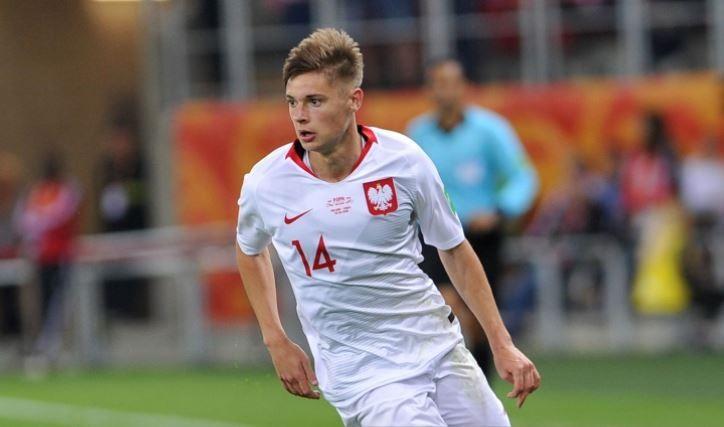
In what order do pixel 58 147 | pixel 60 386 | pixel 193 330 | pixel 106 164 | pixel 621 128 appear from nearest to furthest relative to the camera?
pixel 60 386, pixel 193 330, pixel 621 128, pixel 106 164, pixel 58 147

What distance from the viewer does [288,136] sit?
22.4m

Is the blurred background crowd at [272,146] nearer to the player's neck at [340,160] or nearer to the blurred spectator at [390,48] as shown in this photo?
the blurred spectator at [390,48]

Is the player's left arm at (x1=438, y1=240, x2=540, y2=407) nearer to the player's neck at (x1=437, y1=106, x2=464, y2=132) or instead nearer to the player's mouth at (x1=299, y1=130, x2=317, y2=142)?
the player's mouth at (x1=299, y1=130, x2=317, y2=142)

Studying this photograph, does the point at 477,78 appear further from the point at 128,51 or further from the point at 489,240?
the point at 489,240

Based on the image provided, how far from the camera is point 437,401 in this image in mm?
6977

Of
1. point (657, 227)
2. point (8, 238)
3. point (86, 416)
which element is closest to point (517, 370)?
point (86, 416)

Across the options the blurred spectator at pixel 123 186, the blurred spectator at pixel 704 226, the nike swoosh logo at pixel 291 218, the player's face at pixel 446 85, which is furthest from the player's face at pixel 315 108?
the blurred spectator at pixel 123 186

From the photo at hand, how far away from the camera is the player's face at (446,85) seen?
470 inches

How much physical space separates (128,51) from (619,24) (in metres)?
7.00

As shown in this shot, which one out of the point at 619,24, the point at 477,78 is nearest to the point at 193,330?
the point at 477,78

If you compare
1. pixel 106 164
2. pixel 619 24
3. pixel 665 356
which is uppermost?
pixel 619 24

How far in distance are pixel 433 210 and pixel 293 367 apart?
0.79m

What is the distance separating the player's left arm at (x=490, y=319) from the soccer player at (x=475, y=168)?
5.00 metres

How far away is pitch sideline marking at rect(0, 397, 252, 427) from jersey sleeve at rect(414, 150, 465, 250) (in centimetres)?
663
